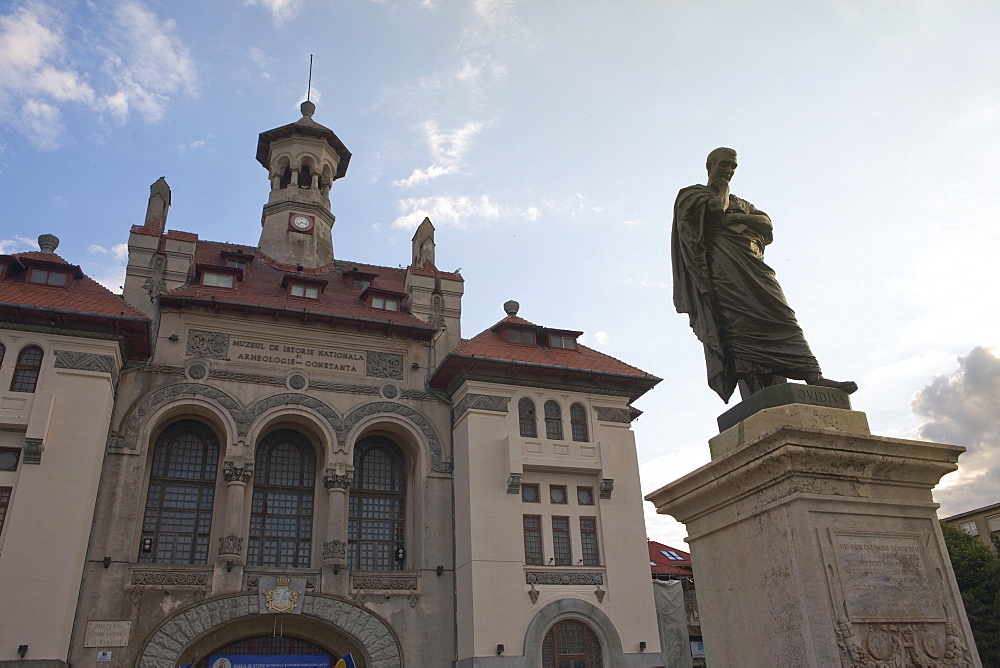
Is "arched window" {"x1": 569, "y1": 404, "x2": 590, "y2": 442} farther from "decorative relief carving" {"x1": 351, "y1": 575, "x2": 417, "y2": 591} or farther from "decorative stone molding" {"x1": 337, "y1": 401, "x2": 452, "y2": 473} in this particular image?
"decorative relief carving" {"x1": 351, "y1": 575, "x2": 417, "y2": 591}

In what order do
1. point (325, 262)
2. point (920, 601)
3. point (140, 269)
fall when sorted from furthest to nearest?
1. point (325, 262)
2. point (140, 269)
3. point (920, 601)

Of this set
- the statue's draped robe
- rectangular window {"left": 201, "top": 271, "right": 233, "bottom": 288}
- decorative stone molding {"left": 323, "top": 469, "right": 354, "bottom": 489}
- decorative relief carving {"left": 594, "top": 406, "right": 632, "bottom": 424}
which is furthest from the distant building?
the statue's draped robe

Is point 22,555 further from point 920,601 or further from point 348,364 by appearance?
point 920,601

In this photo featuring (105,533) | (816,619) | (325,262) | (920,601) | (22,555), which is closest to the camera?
(816,619)

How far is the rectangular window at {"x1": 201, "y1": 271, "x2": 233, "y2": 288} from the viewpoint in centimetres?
2586

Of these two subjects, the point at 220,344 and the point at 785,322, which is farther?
the point at 220,344

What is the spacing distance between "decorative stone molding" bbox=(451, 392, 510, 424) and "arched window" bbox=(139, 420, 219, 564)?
7.77 meters

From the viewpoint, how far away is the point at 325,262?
33.8m

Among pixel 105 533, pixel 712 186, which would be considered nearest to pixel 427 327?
pixel 105 533

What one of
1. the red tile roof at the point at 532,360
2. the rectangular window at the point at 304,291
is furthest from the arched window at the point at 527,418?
the rectangular window at the point at 304,291

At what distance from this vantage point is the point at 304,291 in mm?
26859

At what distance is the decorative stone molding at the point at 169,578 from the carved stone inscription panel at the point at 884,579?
1953 centimetres

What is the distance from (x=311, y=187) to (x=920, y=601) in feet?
108

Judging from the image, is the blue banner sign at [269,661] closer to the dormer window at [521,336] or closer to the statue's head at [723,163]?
the dormer window at [521,336]
